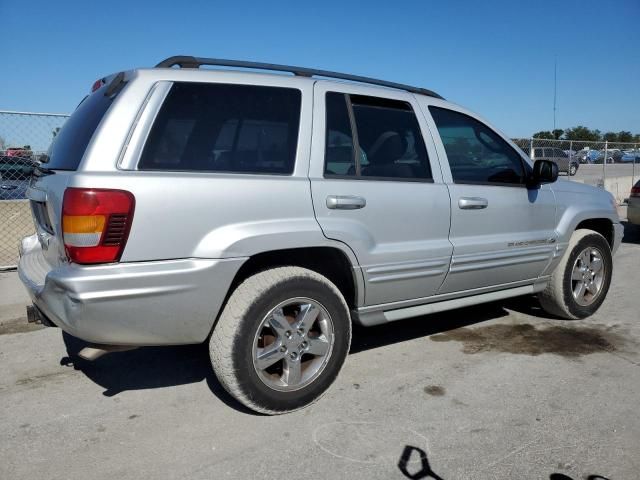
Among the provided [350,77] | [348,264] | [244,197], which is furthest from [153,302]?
[350,77]

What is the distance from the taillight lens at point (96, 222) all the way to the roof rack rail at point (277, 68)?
0.90 metres

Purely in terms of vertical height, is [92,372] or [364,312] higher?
[364,312]

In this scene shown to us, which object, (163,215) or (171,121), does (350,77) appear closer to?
(171,121)

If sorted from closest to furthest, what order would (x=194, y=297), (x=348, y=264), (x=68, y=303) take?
(x=68, y=303) → (x=194, y=297) → (x=348, y=264)

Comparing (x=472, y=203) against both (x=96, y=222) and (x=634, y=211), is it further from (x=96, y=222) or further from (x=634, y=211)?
(x=634, y=211)

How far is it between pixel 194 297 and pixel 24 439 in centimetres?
119

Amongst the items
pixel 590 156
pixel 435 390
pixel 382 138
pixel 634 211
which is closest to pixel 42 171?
pixel 382 138

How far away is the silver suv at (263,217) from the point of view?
2.50 m

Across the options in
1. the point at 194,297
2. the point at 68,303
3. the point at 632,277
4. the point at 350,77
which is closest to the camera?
the point at 68,303

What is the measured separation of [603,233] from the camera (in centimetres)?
509

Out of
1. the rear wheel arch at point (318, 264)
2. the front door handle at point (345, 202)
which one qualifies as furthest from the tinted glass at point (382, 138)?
the rear wheel arch at point (318, 264)

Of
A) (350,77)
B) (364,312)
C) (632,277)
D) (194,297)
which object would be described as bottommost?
(632,277)

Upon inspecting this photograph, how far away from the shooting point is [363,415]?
2.97m

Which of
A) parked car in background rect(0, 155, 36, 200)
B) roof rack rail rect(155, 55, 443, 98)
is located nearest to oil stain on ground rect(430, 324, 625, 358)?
roof rack rail rect(155, 55, 443, 98)
